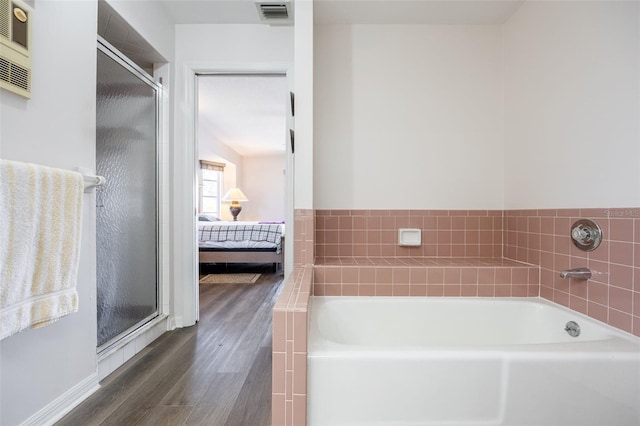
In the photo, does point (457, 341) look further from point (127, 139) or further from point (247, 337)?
point (127, 139)

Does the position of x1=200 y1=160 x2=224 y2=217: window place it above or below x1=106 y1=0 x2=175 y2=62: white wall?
below

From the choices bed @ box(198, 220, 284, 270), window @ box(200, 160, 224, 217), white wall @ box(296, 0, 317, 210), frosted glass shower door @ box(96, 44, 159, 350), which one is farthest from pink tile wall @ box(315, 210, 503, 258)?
window @ box(200, 160, 224, 217)

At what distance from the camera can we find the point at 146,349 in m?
Answer: 1.96

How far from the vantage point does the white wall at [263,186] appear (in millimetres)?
7441

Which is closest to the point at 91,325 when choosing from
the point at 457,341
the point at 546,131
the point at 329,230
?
the point at 329,230

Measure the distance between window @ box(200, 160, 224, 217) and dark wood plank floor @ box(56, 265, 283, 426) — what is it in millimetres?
4209

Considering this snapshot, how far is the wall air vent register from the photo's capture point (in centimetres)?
107

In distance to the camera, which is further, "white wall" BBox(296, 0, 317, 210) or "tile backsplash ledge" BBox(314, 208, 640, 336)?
"white wall" BBox(296, 0, 317, 210)

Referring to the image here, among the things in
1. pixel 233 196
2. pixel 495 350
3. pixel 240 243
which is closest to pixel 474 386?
pixel 495 350

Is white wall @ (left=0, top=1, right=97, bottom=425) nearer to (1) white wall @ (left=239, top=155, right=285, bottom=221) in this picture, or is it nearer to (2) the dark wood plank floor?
(2) the dark wood plank floor

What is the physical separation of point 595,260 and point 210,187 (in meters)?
6.33

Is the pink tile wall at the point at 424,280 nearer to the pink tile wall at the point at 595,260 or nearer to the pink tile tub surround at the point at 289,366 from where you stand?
the pink tile wall at the point at 595,260

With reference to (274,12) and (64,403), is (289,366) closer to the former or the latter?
(64,403)

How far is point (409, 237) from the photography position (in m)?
2.06
